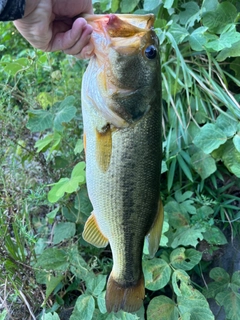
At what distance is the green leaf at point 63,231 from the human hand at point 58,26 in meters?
0.85

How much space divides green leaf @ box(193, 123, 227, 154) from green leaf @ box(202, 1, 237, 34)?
0.51 m

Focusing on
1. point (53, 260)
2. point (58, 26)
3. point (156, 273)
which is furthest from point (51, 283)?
point (58, 26)

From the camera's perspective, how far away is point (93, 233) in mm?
1236

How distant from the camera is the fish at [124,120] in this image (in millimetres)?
1044

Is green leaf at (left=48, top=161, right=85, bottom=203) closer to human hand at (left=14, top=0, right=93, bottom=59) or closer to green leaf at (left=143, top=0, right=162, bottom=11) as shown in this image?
human hand at (left=14, top=0, right=93, bottom=59)

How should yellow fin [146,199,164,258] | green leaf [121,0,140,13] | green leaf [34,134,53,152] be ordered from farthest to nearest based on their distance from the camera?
1. green leaf [121,0,140,13]
2. green leaf [34,134,53,152]
3. yellow fin [146,199,164,258]

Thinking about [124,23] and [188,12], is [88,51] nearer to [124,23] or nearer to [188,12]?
[124,23]

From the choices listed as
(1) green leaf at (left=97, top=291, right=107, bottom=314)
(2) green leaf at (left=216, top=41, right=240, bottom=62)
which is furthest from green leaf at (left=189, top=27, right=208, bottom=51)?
(1) green leaf at (left=97, top=291, right=107, bottom=314)

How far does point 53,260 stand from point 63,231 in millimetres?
164

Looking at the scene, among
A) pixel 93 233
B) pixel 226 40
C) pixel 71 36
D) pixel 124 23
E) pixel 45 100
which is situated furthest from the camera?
pixel 45 100

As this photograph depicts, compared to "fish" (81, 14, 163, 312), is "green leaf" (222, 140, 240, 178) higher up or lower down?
lower down

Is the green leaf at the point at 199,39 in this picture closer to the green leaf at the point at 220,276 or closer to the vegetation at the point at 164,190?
the vegetation at the point at 164,190

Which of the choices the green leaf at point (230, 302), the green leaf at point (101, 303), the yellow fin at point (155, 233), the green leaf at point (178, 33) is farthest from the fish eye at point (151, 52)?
Result: the green leaf at point (230, 302)

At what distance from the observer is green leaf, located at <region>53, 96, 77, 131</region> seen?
5.52 ft
